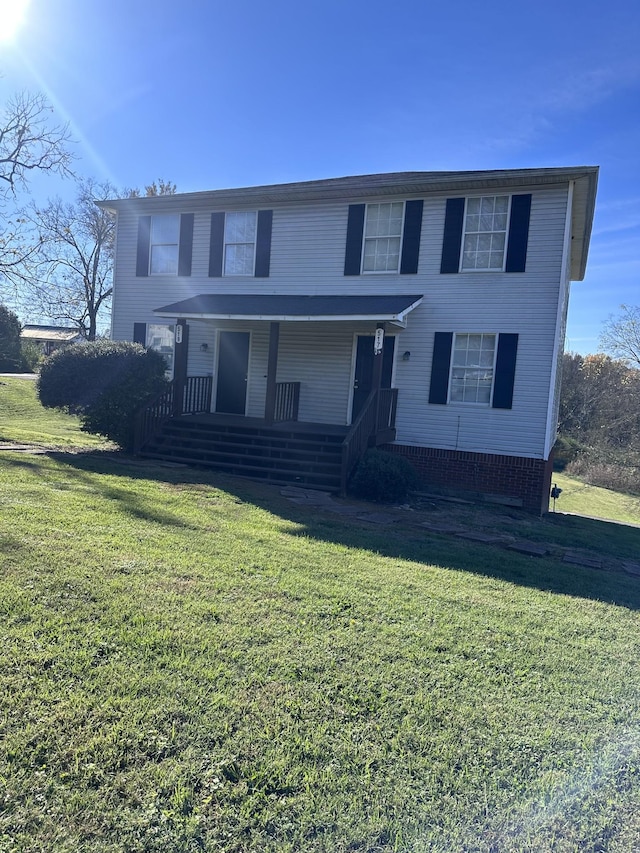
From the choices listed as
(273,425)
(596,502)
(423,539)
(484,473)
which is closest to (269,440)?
(273,425)

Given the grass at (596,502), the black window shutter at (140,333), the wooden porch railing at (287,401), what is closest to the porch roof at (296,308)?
the wooden porch railing at (287,401)

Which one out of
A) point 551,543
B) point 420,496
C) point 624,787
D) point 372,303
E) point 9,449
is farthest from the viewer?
point 372,303

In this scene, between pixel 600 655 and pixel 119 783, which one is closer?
pixel 119 783

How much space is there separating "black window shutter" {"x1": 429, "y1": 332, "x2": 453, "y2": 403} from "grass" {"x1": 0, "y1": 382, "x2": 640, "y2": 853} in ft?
22.5

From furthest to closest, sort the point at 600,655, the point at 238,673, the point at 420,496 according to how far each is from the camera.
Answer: the point at 420,496
the point at 600,655
the point at 238,673

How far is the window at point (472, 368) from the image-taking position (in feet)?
39.1

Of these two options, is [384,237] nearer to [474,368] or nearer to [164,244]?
[474,368]

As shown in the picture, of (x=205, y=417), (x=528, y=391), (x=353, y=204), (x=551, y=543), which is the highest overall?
(x=353, y=204)

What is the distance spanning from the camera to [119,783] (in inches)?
92.4

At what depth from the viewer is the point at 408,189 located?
12078 millimetres

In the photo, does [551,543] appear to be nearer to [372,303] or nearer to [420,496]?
[420,496]

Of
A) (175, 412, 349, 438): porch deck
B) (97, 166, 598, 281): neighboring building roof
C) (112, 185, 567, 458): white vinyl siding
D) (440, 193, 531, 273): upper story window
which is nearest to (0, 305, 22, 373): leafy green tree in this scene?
(97, 166, 598, 281): neighboring building roof

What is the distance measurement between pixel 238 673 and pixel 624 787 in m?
2.03

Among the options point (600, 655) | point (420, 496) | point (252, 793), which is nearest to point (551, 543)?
point (420, 496)
